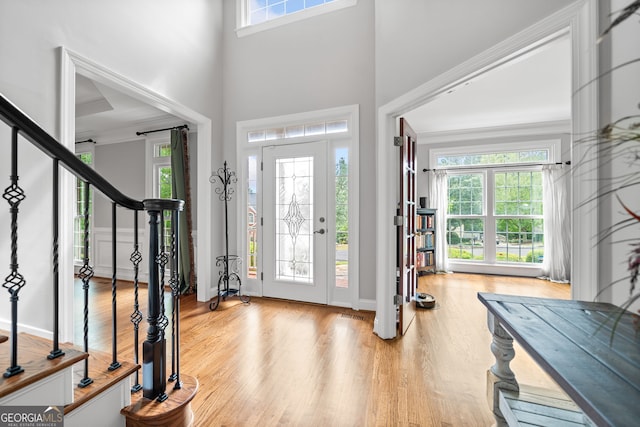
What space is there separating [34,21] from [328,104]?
2504 millimetres

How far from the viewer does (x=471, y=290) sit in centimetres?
399

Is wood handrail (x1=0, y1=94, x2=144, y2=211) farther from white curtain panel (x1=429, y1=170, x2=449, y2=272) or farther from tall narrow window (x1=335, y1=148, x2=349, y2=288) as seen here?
white curtain panel (x1=429, y1=170, x2=449, y2=272)

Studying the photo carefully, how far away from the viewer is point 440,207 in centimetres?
523

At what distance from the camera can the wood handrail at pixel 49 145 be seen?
3.11 feet

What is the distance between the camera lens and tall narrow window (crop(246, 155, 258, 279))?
367 cm

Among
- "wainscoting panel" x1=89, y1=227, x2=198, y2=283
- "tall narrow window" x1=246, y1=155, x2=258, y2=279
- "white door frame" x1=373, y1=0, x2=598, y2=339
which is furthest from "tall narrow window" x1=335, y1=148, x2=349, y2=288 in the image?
"wainscoting panel" x1=89, y1=227, x2=198, y2=283

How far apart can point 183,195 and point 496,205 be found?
17.6ft

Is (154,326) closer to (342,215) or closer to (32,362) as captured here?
(32,362)

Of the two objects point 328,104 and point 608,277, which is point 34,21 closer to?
point 328,104

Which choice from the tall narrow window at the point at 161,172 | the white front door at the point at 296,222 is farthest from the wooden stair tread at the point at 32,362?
the tall narrow window at the point at 161,172

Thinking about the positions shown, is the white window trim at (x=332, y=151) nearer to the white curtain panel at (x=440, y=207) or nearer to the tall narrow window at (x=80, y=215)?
the white curtain panel at (x=440, y=207)

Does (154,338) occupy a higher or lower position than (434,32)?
lower

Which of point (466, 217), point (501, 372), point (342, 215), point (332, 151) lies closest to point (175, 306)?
point (501, 372)

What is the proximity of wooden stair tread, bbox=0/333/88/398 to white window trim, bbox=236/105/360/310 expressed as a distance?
8.01 feet
